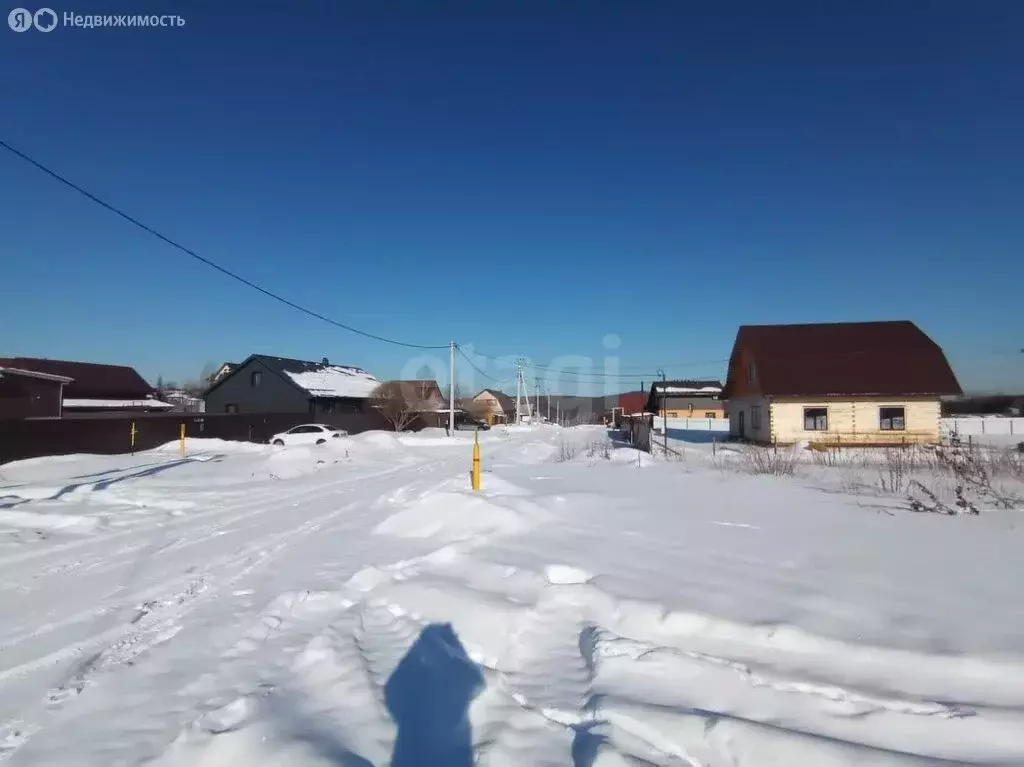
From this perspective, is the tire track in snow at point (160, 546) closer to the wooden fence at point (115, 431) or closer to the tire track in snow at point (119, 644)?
the tire track in snow at point (119, 644)

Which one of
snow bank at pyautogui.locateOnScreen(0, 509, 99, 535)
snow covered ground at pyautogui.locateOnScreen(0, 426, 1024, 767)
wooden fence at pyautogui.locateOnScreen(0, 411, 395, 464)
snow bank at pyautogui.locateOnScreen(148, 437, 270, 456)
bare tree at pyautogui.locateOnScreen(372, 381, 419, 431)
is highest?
bare tree at pyautogui.locateOnScreen(372, 381, 419, 431)

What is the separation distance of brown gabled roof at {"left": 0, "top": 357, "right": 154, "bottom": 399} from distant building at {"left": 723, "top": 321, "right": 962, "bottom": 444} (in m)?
42.9

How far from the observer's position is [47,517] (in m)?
8.72

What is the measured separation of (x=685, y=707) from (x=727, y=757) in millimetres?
499

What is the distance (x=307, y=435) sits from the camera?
29.2m

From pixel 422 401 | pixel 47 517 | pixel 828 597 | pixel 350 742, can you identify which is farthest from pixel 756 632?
pixel 422 401

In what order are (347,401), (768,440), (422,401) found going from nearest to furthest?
(768,440), (347,401), (422,401)

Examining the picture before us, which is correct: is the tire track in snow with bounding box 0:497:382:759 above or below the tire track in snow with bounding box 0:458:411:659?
below

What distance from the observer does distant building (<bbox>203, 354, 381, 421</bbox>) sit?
42281mm

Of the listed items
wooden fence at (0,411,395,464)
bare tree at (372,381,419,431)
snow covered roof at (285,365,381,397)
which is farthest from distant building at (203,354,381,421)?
wooden fence at (0,411,395,464)

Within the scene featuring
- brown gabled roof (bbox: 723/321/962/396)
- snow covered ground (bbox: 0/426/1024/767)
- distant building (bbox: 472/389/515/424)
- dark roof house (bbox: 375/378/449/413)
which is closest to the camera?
snow covered ground (bbox: 0/426/1024/767)

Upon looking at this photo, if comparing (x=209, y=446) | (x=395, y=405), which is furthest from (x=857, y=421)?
(x=395, y=405)

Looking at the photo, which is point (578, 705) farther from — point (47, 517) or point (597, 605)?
point (47, 517)

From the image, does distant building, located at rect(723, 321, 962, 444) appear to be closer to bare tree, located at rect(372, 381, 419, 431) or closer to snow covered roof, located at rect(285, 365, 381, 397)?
bare tree, located at rect(372, 381, 419, 431)
